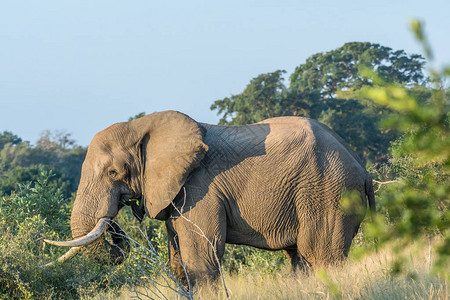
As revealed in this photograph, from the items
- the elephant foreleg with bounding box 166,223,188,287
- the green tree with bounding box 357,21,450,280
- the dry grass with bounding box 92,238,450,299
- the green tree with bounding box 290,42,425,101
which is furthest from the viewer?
the green tree with bounding box 290,42,425,101

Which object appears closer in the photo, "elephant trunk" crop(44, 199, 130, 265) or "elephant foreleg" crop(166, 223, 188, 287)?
"elephant trunk" crop(44, 199, 130, 265)

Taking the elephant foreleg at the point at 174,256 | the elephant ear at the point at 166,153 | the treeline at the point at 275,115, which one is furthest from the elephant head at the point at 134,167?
the treeline at the point at 275,115

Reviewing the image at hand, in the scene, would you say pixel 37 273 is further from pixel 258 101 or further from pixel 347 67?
pixel 347 67

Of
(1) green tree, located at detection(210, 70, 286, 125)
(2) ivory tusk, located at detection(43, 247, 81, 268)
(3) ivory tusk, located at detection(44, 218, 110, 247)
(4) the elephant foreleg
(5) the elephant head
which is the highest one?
(1) green tree, located at detection(210, 70, 286, 125)

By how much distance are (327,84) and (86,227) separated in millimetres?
40724

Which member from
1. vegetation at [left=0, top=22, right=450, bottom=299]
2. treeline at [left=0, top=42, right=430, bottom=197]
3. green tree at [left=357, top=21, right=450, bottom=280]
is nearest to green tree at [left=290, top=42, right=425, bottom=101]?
treeline at [left=0, top=42, right=430, bottom=197]

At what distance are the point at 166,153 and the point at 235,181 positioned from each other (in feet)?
2.39

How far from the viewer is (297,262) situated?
695 cm

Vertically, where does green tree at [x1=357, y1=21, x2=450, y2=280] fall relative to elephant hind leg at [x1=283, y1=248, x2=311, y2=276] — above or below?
above

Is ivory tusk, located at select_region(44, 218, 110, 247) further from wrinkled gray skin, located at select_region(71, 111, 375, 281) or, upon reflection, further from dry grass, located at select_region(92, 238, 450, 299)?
dry grass, located at select_region(92, 238, 450, 299)

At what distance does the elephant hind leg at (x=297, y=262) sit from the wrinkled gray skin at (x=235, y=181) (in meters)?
0.03

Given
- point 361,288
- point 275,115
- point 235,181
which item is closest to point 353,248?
point 361,288

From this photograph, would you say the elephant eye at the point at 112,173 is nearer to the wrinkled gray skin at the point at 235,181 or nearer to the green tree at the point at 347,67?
the wrinkled gray skin at the point at 235,181

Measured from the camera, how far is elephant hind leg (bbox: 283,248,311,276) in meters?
6.62
